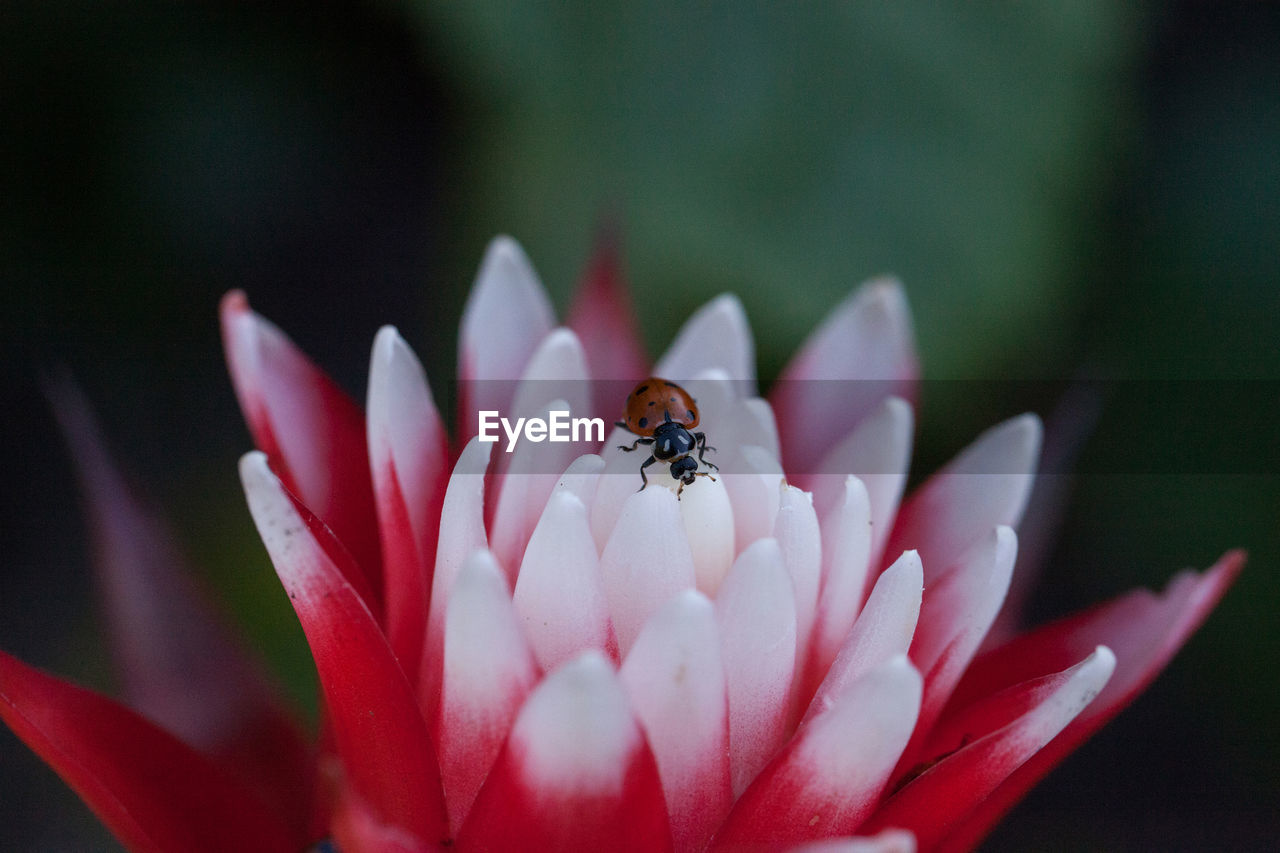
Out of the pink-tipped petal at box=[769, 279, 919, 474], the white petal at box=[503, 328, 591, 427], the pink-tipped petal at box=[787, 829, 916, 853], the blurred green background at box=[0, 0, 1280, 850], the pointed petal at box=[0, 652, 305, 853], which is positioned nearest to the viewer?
the pink-tipped petal at box=[787, 829, 916, 853]

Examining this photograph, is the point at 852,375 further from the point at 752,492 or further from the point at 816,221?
the point at 816,221

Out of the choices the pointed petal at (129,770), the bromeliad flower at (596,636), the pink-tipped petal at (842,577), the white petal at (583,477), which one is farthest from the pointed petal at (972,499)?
the pointed petal at (129,770)

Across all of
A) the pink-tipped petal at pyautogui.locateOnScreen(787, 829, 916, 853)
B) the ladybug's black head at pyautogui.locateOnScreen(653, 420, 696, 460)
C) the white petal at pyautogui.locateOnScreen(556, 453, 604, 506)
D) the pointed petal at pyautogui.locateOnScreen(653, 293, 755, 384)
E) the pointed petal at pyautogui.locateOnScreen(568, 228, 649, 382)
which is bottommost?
the pink-tipped petal at pyautogui.locateOnScreen(787, 829, 916, 853)

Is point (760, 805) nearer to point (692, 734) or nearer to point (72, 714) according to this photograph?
point (692, 734)

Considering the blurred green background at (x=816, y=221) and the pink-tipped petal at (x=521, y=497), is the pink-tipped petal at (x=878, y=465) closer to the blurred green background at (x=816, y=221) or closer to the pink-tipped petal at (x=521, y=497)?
the pink-tipped petal at (x=521, y=497)

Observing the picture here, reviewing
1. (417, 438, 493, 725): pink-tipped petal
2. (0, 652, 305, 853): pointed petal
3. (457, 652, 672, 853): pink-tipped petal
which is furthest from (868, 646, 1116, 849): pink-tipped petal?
(0, 652, 305, 853): pointed petal

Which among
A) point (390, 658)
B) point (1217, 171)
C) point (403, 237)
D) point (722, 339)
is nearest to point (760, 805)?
point (390, 658)

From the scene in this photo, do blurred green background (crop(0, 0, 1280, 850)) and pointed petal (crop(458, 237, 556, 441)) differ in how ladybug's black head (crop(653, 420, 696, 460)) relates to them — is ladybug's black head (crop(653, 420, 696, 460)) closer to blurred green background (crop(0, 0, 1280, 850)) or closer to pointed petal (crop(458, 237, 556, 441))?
pointed petal (crop(458, 237, 556, 441))
